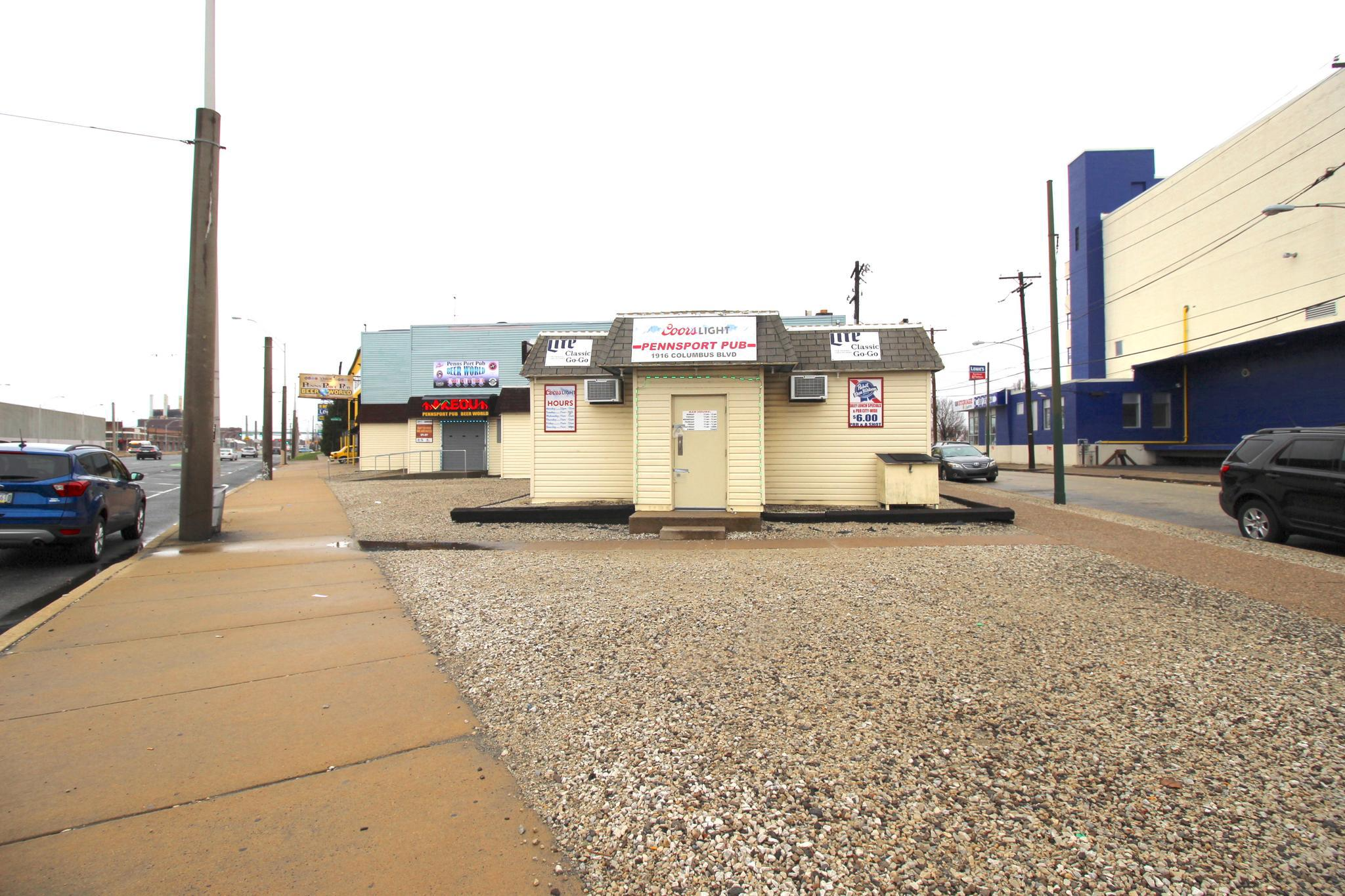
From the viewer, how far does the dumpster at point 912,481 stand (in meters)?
12.7

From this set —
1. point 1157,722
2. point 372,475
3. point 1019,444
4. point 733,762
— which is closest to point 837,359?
point 1157,722

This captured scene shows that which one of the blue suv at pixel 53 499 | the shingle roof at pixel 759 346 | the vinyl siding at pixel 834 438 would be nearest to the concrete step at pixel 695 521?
the shingle roof at pixel 759 346

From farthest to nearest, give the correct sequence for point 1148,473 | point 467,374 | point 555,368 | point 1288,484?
1. point 467,374
2. point 1148,473
3. point 555,368
4. point 1288,484

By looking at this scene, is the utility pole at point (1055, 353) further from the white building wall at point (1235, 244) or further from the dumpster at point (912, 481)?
the white building wall at point (1235, 244)

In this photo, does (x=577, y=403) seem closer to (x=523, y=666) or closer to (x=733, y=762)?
(x=523, y=666)

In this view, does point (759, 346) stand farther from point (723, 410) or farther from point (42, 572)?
point (42, 572)

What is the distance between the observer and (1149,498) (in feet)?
57.6

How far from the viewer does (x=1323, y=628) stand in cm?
557

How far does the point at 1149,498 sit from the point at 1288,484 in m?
8.52

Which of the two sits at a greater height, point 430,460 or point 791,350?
point 791,350

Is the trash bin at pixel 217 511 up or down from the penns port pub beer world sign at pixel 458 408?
down

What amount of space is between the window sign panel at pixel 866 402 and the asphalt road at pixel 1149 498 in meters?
5.48

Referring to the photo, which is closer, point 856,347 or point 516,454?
point 856,347

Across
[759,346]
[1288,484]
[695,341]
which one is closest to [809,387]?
[759,346]
